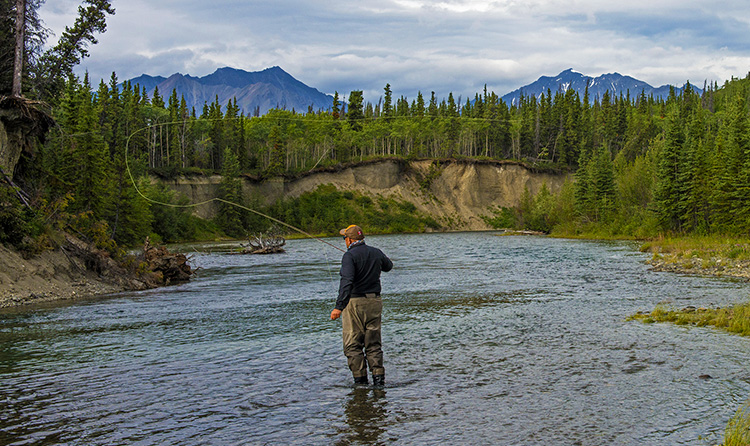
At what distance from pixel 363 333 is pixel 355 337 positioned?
14cm

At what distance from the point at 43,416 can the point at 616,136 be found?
14505 cm

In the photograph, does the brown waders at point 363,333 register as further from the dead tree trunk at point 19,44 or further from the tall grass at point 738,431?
the dead tree trunk at point 19,44

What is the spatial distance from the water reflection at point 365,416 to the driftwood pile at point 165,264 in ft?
65.3

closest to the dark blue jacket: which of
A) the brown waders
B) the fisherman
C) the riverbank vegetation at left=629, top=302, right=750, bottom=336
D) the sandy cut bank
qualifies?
the fisherman

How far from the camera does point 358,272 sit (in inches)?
379

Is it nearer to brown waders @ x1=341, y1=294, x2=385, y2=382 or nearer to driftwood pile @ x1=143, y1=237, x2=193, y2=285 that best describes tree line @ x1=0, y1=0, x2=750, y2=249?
driftwood pile @ x1=143, y1=237, x2=193, y2=285

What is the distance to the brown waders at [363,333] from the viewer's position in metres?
9.61

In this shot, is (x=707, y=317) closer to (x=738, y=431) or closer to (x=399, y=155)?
(x=738, y=431)

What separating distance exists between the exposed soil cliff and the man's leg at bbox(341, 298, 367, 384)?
9194cm

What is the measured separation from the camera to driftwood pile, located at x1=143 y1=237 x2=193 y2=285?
2752cm

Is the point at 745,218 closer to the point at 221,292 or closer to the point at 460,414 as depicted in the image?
the point at 221,292

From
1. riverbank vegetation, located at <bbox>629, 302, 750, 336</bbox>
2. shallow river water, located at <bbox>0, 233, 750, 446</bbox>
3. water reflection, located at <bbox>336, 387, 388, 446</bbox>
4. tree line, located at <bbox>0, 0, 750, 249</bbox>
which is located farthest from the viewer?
tree line, located at <bbox>0, 0, 750, 249</bbox>

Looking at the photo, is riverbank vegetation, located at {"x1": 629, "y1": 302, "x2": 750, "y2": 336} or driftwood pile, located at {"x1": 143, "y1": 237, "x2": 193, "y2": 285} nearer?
riverbank vegetation, located at {"x1": 629, "y1": 302, "x2": 750, "y2": 336}

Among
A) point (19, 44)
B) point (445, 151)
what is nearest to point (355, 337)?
point (19, 44)
